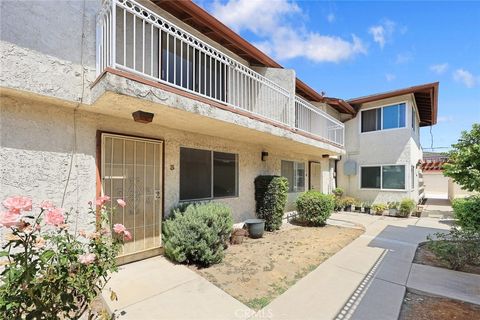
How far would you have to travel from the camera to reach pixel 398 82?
15383mm

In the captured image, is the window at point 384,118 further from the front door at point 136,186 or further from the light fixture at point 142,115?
the light fixture at point 142,115

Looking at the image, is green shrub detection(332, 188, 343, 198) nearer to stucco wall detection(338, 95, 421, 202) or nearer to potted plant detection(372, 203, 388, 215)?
stucco wall detection(338, 95, 421, 202)

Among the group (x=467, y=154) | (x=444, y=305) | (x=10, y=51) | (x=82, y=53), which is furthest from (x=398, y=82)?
(x=10, y=51)

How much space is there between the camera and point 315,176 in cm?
1513

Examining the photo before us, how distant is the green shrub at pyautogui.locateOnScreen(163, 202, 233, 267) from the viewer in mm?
5902

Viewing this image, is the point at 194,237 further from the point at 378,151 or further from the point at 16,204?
the point at 378,151

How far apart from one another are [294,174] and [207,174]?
21.4 feet

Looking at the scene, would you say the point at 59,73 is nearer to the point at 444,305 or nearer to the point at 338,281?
the point at 338,281

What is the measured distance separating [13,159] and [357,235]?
10355 millimetres

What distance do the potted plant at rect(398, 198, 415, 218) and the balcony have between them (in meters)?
5.86

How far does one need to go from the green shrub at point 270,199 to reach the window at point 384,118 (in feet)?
31.9

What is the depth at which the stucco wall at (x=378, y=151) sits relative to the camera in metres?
14.6

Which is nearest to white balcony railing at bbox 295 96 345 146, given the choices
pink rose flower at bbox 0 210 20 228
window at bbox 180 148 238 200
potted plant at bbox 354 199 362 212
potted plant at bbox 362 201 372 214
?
window at bbox 180 148 238 200

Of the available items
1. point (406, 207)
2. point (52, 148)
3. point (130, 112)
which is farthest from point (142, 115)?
point (406, 207)
